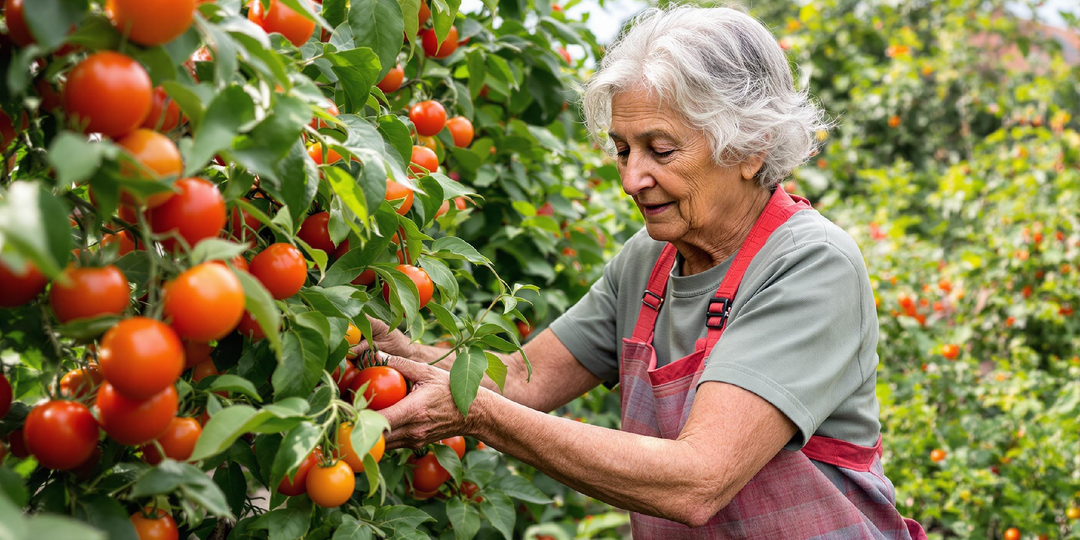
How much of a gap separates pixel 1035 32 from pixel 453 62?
5676 millimetres

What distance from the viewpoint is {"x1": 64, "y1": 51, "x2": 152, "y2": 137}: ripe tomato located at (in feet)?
1.99

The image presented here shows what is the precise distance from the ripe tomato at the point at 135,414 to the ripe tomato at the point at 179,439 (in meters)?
0.06

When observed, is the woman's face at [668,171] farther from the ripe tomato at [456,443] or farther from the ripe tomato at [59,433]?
the ripe tomato at [59,433]

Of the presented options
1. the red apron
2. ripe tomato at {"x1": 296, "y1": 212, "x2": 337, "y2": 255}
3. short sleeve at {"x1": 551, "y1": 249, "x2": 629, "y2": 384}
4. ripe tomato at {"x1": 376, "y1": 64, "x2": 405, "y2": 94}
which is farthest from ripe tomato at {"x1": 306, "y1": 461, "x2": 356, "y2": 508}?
short sleeve at {"x1": 551, "y1": 249, "x2": 629, "y2": 384}

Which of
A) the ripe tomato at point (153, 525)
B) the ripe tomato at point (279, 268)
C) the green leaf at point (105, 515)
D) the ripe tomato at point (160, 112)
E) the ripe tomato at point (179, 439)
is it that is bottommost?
the ripe tomato at point (153, 525)

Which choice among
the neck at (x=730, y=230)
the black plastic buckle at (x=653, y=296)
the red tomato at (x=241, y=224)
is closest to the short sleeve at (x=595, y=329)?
the black plastic buckle at (x=653, y=296)

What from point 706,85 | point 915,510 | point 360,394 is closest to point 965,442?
point 915,510

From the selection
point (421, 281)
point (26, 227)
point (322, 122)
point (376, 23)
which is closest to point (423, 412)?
point (421, 281)

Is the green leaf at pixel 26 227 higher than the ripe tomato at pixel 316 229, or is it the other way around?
the green leaf at pixel 26 227

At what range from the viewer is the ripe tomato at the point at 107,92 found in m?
0.61

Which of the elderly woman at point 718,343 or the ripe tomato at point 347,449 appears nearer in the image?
the ripe tomato at point 347,449

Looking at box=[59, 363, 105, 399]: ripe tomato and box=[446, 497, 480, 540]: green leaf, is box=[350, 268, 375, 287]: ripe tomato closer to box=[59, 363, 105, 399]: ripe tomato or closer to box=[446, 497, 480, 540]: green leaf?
box=[59, 363, 105, 399]: ripe tomato

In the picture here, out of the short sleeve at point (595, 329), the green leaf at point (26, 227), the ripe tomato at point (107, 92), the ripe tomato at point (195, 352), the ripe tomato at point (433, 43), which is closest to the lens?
the green leaf at point (26, 227)

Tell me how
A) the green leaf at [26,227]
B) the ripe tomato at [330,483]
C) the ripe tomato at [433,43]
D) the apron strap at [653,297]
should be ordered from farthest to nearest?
the apron strap at [653,297] < the ripe tomato at [433,43] < the ripe tomato at [330,483] < the green leaf at [26,227]
